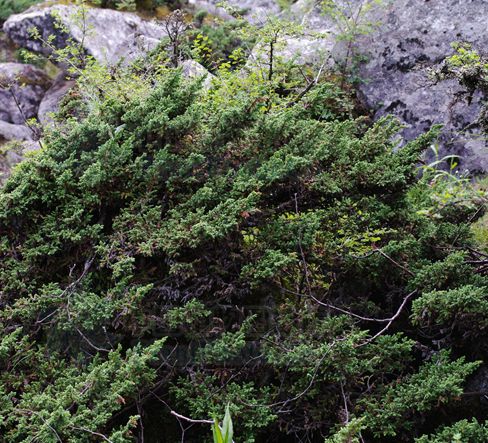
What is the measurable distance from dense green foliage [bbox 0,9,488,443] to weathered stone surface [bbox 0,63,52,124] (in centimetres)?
794

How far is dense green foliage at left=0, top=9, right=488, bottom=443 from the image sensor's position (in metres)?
2.78

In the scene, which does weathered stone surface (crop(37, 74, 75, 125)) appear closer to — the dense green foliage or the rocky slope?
the rocky slope

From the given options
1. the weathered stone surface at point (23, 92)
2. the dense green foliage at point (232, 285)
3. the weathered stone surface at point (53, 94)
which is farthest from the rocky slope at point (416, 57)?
the weathered stone surface at point (23, 92)

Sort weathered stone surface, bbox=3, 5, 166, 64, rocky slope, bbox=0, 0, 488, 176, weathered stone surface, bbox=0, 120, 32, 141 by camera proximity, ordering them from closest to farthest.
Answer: rocky slope, bbox=0, 0, 488, 176 < weathered stone surface, bbox=0, 120, 32, 141 < weathered stone surface, bbox=3, 5, 166, 64

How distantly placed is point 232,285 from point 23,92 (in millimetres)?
9498

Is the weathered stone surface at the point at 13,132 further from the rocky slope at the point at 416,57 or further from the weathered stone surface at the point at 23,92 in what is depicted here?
the rocky slope at the point at 416,57

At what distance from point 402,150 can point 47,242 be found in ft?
7.67

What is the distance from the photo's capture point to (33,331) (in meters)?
3.08

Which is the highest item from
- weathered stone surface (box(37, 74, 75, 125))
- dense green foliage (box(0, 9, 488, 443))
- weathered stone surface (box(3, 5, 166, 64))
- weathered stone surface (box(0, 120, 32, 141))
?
dense green foliage (box(0, 9, 488, 443))

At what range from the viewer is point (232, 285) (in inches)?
124

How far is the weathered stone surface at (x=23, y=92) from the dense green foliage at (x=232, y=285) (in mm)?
7936

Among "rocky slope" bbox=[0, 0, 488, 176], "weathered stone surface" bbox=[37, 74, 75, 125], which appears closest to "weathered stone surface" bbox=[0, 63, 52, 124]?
"weathered stone surface" bbox=[37, 74, 75, 125]

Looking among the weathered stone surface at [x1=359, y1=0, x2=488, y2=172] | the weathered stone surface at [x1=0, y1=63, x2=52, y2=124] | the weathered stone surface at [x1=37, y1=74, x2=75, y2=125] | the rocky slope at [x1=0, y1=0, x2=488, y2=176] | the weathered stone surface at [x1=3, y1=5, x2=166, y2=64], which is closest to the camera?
the rocky slope at [x1=0, y1=0, x2=488, y2=176]

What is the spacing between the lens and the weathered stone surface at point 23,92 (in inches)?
424
